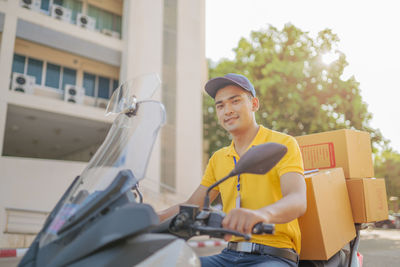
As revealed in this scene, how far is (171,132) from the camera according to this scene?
49.5ft

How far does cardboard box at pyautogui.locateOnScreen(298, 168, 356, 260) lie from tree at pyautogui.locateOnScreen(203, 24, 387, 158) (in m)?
12.1

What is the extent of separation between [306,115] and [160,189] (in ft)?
21.9

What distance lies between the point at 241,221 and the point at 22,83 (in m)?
12.6

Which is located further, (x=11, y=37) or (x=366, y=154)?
(x=11, y=37)

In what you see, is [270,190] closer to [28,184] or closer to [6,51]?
[28,184]

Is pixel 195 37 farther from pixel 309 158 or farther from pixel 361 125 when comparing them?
pixel 309 158

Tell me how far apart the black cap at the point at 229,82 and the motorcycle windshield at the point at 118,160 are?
486mm

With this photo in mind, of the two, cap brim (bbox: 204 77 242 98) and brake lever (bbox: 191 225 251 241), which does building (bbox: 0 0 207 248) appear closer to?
cap brim (bbox: 204 77 242 98)

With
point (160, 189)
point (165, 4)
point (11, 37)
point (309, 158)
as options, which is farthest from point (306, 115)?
point (309, 158)

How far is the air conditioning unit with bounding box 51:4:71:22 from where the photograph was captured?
13000 mm

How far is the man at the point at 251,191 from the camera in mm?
1448

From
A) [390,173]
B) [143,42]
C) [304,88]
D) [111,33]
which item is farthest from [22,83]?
[390,173]

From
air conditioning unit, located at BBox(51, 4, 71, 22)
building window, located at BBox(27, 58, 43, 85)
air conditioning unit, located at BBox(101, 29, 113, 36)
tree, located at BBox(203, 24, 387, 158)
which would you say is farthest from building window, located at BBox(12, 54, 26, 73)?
tree, located at BBox(203, 24, 387, 158)

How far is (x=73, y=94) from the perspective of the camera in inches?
513
